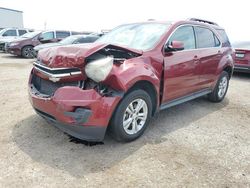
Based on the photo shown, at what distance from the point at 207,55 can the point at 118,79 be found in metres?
2.70

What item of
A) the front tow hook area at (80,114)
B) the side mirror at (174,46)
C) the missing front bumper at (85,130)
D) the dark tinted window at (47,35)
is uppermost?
the side mirror at (174,46)

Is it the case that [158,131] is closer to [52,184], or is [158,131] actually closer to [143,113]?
[143,113]

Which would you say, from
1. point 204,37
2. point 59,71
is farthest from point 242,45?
point 59,71

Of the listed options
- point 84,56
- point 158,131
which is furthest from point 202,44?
point 84,56

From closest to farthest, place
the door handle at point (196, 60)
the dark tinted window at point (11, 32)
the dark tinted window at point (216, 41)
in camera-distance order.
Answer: the door handle at point (196, 60)
the dark tinted window at point (216, 41)
the dark tinted window at point (11, 32)

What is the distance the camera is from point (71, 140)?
3.84m

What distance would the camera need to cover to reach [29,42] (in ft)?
49.6

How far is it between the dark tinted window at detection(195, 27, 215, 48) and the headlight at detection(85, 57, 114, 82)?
8.42ft

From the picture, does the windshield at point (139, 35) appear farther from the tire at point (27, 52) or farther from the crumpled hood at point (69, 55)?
the tire at point (27, 52)

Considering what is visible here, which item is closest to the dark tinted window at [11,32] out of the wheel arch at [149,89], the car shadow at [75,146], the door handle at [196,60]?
the car shadow at [75,146]

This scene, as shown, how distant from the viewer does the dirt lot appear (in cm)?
300

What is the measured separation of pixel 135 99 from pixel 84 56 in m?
0.95

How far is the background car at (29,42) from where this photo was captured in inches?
587

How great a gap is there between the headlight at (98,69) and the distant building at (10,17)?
34249mm
